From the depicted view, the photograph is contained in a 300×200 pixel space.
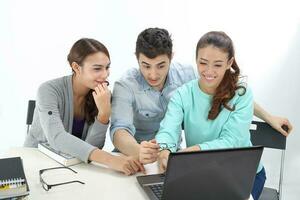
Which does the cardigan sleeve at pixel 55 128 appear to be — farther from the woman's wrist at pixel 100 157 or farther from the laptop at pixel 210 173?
the laptop at pixel 210 173

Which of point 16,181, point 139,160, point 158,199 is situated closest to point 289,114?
point 139,160

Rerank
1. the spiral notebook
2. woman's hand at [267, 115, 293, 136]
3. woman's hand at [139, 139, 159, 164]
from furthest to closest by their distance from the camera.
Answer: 1. woman's hand at [267, 115, 293, 136]
2. woman's hand at [139, 139, 159, 164]
3. the spiral notebook

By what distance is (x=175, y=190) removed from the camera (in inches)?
39.0

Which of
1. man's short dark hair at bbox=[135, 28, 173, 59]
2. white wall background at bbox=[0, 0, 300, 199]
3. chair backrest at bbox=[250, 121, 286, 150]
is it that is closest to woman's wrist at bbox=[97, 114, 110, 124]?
man's short dark hair at bbox=[135, 28, 173, 59]

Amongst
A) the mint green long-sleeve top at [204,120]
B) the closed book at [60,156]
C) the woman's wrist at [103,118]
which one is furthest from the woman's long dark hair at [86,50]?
the mint green long-sleeve top at [204,120]

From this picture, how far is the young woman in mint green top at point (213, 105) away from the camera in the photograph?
1.46 metres

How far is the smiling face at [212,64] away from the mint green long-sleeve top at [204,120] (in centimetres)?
8

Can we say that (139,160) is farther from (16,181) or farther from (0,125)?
(0,125)

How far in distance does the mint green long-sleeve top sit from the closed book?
0.36 metres

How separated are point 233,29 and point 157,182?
1.53m

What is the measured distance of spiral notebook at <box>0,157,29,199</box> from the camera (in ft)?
3.56

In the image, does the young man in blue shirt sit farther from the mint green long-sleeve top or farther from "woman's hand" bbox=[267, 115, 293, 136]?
the mint green long-sleeve top

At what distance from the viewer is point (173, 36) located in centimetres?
251

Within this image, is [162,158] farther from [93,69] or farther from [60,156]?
[93,69]
